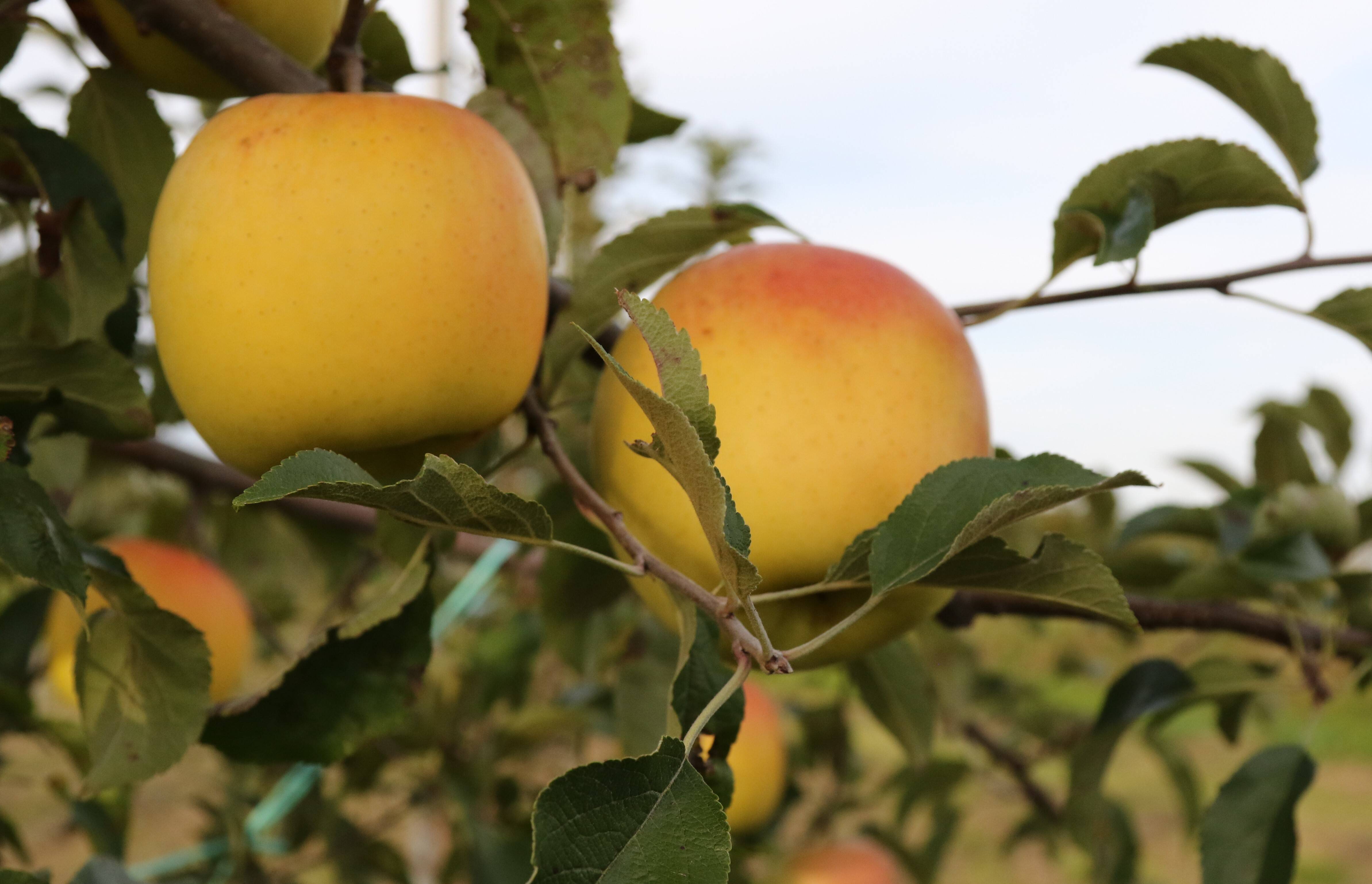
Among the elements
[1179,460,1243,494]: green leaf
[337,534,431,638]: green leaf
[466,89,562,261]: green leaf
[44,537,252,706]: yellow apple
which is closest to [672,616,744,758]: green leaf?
[337,534,431,638]: green leaf

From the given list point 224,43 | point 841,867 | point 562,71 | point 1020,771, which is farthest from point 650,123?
point 841,867

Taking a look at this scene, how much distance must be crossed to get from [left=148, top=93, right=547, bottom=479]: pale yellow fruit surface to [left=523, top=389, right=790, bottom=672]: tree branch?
0.05 metres

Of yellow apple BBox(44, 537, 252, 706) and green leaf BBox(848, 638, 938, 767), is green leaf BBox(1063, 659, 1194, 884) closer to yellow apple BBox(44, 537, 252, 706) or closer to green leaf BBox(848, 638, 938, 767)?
green leaf BBox(848, 638, 938, 767)

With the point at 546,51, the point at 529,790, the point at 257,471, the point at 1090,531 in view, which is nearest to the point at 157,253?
the point at 257,471

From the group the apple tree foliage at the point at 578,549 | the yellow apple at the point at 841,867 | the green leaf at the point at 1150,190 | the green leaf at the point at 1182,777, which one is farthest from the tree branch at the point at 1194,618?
the yellow apple at the point at 841,867

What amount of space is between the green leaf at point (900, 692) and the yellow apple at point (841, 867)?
59 cm

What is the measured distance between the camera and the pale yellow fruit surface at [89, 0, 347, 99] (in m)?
0.55

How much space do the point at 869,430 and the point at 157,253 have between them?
329 millimetres

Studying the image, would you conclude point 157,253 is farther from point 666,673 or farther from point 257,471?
point 666,673

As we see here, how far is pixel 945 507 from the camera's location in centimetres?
42

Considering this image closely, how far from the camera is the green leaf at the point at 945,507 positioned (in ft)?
1.33

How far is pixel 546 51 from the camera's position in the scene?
1.89 ft

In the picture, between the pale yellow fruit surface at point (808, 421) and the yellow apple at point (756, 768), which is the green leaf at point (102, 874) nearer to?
the pale yellow fruit surface at point (808, 421)

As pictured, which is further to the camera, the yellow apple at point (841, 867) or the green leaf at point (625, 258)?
the yellow apple at point (841, 867)
